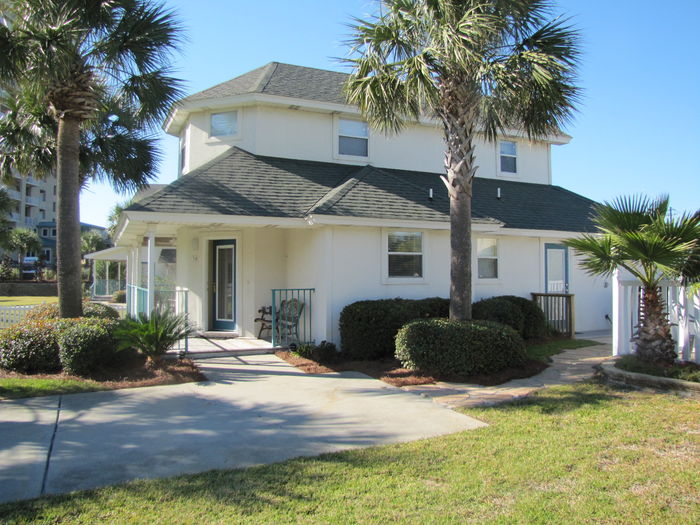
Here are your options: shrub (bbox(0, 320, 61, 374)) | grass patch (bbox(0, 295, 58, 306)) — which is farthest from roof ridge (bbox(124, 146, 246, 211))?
grass patch (bbox(0, 295, 58, 306))

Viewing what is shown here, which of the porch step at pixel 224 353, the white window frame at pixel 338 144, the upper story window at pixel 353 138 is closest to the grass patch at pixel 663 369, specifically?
the porch step at pixel 224 353

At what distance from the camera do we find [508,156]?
57.3ft

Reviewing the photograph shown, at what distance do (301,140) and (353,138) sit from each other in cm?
163

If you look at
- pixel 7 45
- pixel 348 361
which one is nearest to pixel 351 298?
pixel 348 361

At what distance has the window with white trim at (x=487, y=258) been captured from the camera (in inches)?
521

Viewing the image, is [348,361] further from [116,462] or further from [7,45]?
[7,45]

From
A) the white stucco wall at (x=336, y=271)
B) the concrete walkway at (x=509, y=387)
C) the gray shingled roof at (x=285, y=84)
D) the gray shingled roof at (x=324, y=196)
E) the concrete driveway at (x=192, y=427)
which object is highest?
the gray shingled roof at (x=285, y=84)

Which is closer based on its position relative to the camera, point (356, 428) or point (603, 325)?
point (356, 428)

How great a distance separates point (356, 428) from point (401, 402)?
53.1 inches

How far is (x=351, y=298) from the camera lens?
1112cm

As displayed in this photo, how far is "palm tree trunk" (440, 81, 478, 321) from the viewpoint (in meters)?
9.31

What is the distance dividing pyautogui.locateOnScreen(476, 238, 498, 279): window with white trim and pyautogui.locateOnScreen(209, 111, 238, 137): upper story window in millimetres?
7551

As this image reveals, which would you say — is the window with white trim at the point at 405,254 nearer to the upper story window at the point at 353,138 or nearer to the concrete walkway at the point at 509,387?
the concrete walkway at the point at 509,387

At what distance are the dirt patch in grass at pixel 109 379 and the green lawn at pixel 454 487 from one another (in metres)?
4.09
